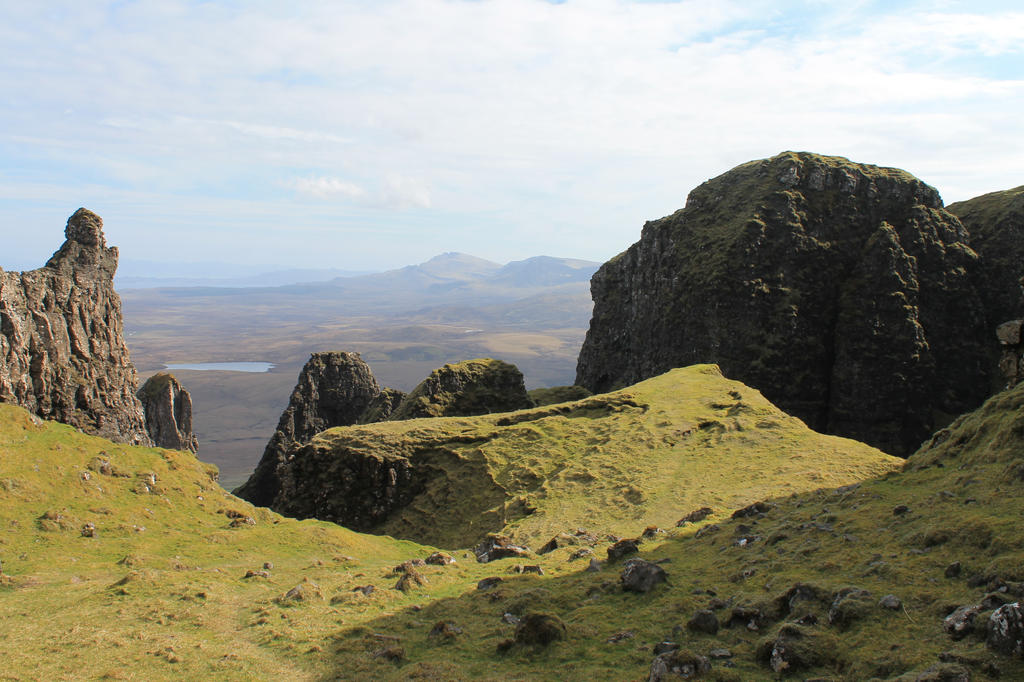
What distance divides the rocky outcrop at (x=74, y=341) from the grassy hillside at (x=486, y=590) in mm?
19348

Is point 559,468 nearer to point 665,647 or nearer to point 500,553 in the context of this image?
point 500,553

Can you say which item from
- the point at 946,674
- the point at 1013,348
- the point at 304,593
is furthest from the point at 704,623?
the point at 1013,348

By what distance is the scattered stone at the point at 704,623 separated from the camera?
46.7 feet

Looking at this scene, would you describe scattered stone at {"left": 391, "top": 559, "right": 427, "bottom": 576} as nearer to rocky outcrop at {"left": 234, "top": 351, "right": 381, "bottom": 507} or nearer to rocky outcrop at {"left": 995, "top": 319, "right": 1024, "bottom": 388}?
rocky outcrop at {"left": 995, "top": 319, "right": 1024, "bottom": 388}

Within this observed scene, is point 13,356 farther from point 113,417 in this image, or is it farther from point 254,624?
point 254,624

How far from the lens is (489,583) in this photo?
20750mm

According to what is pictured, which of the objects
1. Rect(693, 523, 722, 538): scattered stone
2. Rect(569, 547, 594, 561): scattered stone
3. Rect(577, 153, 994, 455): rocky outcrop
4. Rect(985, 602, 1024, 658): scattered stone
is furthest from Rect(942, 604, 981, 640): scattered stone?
Rect(577, 153, 994, 455): rocky outcrop

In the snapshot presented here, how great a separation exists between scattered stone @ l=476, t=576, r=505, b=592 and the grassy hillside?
0.40m

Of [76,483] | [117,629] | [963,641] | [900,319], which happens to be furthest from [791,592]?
[900,319]

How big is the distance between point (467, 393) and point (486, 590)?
130 ft

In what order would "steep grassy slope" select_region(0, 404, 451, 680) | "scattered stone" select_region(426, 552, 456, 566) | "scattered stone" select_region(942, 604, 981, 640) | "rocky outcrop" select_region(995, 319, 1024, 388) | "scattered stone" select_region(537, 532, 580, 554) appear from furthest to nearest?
"rocky outcrop" select_region(995, 319, 1024, 388) → "scattered stone" select_region(537, 532, 580, 554) → "scattered stone" select_region(426, 552, 456, 566) → "steep grassy slope" select_region(0, 404, 451, 680) → "scattered stone" select_region(942, 604, 981, 640)

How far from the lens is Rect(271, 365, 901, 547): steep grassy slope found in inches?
1352

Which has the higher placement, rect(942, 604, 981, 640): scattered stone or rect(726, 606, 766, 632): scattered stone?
rect(942, 604, 981, 640): scattered stone

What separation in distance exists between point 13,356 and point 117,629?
114 ft
